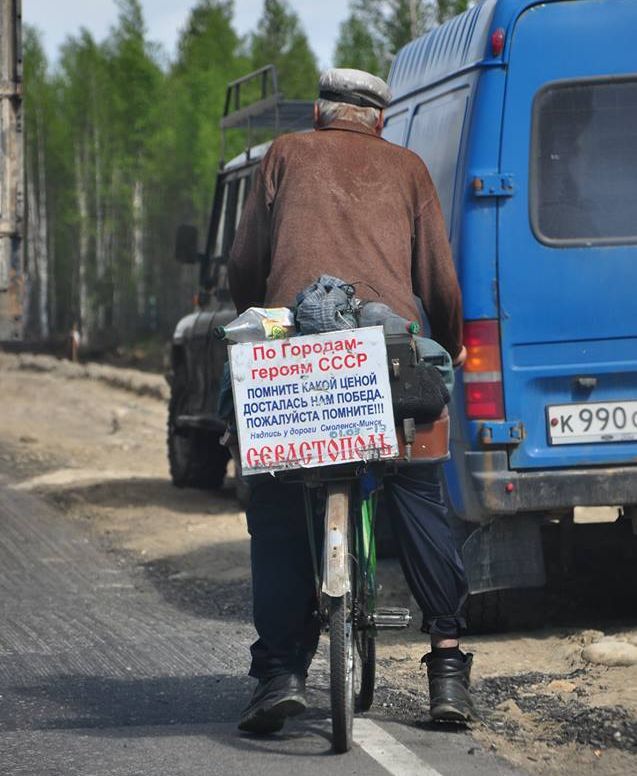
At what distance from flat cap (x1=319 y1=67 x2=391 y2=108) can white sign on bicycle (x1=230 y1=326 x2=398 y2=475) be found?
2.75ft

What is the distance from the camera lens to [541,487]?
6.69m

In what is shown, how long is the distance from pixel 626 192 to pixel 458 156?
68 centimetres

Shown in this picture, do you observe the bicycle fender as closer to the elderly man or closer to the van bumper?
the elderly man

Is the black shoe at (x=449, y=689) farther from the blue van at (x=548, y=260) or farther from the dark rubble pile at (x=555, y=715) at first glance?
the blue van at (x=548, y=260)

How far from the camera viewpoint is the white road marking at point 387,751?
15.2 ft

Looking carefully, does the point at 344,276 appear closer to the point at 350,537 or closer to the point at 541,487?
the point at 350,537

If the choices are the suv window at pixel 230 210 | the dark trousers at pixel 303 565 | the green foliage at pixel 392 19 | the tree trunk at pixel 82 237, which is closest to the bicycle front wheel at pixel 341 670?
the dark trousers at pixel 303 565

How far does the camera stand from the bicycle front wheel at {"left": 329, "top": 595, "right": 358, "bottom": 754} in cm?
468

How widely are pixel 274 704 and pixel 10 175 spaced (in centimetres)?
617

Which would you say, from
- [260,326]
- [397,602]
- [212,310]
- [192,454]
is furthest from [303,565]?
[192,454]

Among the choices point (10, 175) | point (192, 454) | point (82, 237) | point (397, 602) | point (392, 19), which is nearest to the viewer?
point (397, 602)

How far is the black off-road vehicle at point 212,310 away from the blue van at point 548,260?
4.86 metres

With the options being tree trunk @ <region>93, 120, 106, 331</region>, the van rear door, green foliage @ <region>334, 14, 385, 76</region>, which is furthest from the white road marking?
tree trunk @ <region>93, 120, 106, 331</region>

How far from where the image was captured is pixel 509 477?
6676mm
